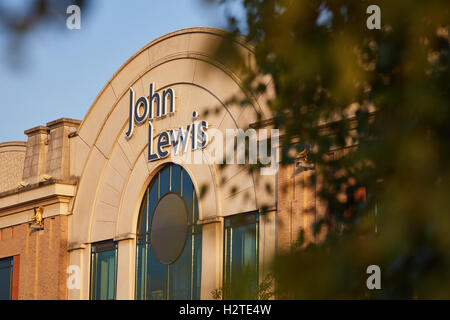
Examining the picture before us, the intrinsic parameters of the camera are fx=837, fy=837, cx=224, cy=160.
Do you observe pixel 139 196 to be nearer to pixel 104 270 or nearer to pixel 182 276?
pixel 104 270

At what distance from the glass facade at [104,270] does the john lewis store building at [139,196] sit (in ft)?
0.12

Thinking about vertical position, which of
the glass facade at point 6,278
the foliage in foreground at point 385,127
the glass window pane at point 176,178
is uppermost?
the glass window pane at point 176,178

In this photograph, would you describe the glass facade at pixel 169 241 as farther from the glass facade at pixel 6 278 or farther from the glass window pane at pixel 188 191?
the glass facade at pixel 6 278

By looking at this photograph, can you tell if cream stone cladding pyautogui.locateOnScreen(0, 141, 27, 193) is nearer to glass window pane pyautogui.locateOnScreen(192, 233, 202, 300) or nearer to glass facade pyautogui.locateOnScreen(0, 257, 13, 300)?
glass facade pyautogui.locateOnScreen(0, 257, 13, 300)

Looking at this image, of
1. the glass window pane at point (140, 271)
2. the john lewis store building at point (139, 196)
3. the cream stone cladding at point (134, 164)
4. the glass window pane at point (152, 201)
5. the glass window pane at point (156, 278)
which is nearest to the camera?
the john lewis store building at point (139, 196)

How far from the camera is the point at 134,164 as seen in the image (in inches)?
1158

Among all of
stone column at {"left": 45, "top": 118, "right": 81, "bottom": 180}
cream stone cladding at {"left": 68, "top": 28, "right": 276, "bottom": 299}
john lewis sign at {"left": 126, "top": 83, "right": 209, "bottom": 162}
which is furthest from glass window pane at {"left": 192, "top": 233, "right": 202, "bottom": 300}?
stone column at {"left": 45, "top": 118, "right": 81, "bottom": 180}

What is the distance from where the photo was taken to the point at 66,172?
32.1 meters

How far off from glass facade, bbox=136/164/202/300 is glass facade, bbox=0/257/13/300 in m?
7.33

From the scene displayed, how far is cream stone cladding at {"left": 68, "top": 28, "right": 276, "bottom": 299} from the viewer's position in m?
25.3

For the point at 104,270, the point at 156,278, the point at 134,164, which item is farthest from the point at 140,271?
the point at 134,164

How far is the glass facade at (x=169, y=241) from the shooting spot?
26312mm

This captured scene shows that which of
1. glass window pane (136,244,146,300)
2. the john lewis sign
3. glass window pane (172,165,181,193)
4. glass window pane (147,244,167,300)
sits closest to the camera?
the john lewis sign

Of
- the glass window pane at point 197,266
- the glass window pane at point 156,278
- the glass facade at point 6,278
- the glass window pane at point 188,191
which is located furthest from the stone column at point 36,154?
the glass window pane at point 197,266
